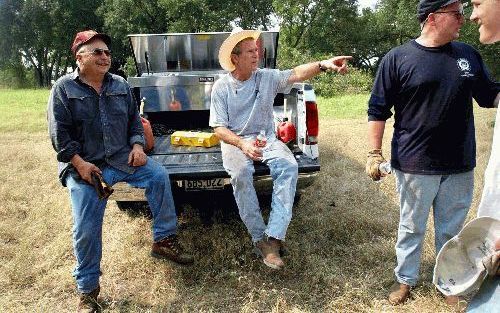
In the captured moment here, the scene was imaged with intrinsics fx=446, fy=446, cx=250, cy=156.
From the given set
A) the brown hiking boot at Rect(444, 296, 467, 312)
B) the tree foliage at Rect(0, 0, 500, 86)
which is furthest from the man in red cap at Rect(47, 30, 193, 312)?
the tree foliage at Rect(0, 0, 500, 86)

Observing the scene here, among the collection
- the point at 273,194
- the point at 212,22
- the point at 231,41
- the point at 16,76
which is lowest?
the point at 16,76

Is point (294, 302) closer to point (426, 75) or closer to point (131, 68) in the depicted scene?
point (426, 75)

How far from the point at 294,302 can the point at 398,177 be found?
1.15 metres

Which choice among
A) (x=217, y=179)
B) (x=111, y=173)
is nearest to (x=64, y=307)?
(x=111, y=173)

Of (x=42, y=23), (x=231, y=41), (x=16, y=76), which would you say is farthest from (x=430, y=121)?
(x=16, y=76)

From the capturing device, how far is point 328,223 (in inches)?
174

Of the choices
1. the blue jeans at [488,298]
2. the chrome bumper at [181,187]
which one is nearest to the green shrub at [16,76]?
the chrome bumper at [181,187]

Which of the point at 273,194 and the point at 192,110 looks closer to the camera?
the point at 273,194

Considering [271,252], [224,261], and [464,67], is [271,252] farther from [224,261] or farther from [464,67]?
[464,67]

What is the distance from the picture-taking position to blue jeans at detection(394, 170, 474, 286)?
2.97 metres

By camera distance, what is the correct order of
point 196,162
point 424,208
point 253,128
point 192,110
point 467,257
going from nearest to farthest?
1. point 467,257
2. point 424,208
3. point 253,128
4. point 196,162
5. point 192,110

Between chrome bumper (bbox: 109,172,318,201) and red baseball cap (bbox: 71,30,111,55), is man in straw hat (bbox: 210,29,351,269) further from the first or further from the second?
red baseball cap (bbox: 71,30,111,55)

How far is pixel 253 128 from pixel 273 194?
2.28ft

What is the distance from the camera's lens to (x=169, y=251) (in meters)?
3.49
